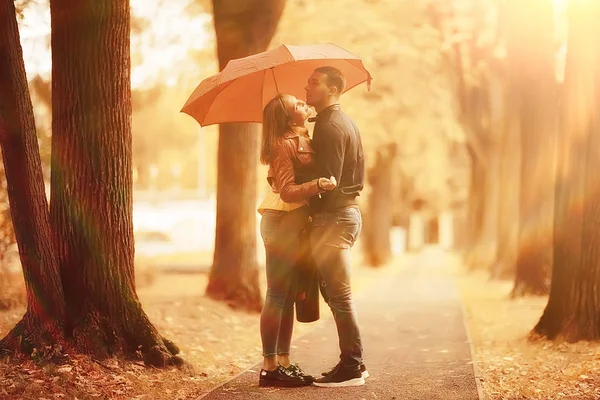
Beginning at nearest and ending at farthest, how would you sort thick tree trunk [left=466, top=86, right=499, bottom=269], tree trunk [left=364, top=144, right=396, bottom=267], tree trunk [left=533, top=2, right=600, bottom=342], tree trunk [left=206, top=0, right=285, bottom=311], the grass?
the grass < tree trunk [left=533, top=2, right=600, bottom=342] < tree trunk [left=206, top=0, right=285, bottom=311] < thick tree trunk [left=466, top=86, right=499, bottom=269] < tree trunk [left=364, top=144, right=396, bottom=267]

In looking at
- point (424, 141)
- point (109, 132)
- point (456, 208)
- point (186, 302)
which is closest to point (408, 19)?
point (424, 141)

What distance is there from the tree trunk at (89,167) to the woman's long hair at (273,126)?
1.71m

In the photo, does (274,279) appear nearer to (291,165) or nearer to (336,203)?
(336,203)

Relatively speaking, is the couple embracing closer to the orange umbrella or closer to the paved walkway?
the paved walkway

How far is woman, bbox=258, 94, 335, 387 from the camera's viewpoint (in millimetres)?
6309

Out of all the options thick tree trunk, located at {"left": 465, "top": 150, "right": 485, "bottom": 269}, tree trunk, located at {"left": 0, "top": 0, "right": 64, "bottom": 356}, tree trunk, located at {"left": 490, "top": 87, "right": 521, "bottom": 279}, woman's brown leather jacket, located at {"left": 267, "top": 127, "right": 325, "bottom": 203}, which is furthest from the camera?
thick tree trunk, located at {"left": 465, "top": 150, "right": 485, "bottom": 269}

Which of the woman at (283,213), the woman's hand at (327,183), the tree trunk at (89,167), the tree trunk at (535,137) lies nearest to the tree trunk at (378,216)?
the tree trunk at (535,137)

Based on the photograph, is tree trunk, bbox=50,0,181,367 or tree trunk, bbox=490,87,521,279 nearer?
tree trunk, bbox=50,0,181,367

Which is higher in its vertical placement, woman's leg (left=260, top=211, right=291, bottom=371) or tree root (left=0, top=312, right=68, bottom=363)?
woman's leg (left=260, top=211, right=291, bottom=371)

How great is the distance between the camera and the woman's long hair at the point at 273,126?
6.34m

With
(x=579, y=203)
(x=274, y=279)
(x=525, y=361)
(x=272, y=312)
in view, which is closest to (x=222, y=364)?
(x=272, y=312)

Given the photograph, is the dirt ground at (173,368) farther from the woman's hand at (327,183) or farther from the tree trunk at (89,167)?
the woman's hand at (327,183)

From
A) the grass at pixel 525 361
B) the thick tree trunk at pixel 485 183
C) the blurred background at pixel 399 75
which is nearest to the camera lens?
the grass at pixel 525 361

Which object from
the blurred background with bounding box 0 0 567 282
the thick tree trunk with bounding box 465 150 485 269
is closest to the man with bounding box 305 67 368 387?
the blurred background with bounding box 0 0 567 282
